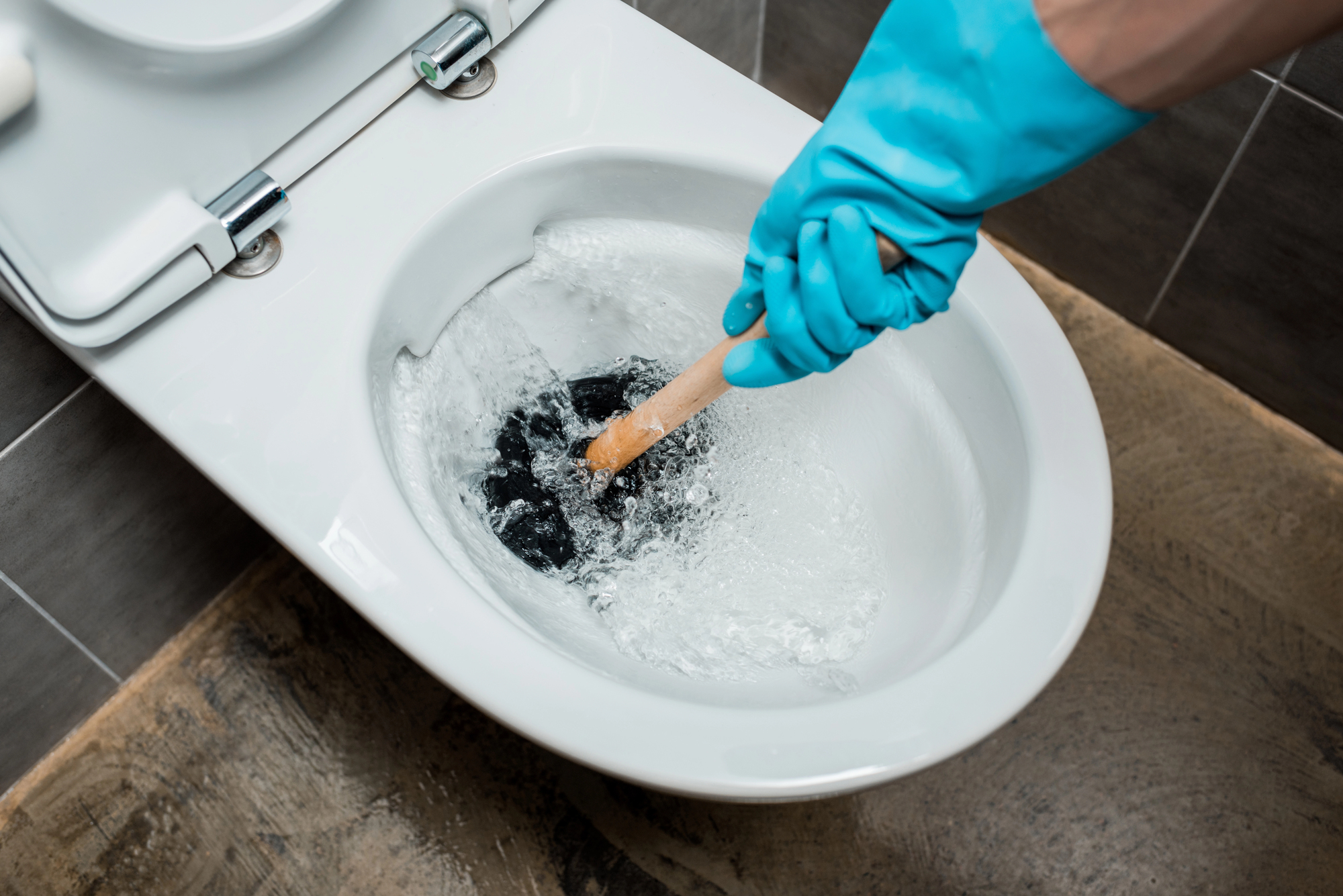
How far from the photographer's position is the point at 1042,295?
1145mm

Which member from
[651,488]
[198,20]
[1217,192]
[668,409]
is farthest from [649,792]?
[1217,192]

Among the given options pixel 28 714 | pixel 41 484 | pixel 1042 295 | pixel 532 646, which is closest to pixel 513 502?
pixel 532 646

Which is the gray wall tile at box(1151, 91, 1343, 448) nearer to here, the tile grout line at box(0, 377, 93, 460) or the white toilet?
the white toilet

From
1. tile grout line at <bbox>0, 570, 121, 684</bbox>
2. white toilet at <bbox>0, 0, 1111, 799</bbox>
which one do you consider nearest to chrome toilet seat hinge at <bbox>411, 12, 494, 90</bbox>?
white toilet at <bbox>0, 0, 1111, 799</bbox>

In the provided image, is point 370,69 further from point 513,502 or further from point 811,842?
point 811,842

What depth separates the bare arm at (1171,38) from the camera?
0.36m

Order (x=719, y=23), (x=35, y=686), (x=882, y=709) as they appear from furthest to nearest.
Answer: (x=719, y=23), (x=35, y=686), (x=882, y=709)

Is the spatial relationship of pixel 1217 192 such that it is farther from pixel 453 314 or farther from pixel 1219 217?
pixel 453 314

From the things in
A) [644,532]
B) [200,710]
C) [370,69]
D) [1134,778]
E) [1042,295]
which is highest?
[370,69]

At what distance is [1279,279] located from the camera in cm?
99

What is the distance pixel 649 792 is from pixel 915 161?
63 centimetres

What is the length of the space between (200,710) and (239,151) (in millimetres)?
568

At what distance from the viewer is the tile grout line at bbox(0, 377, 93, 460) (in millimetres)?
689

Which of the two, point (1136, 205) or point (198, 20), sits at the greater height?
point (198, 20)
